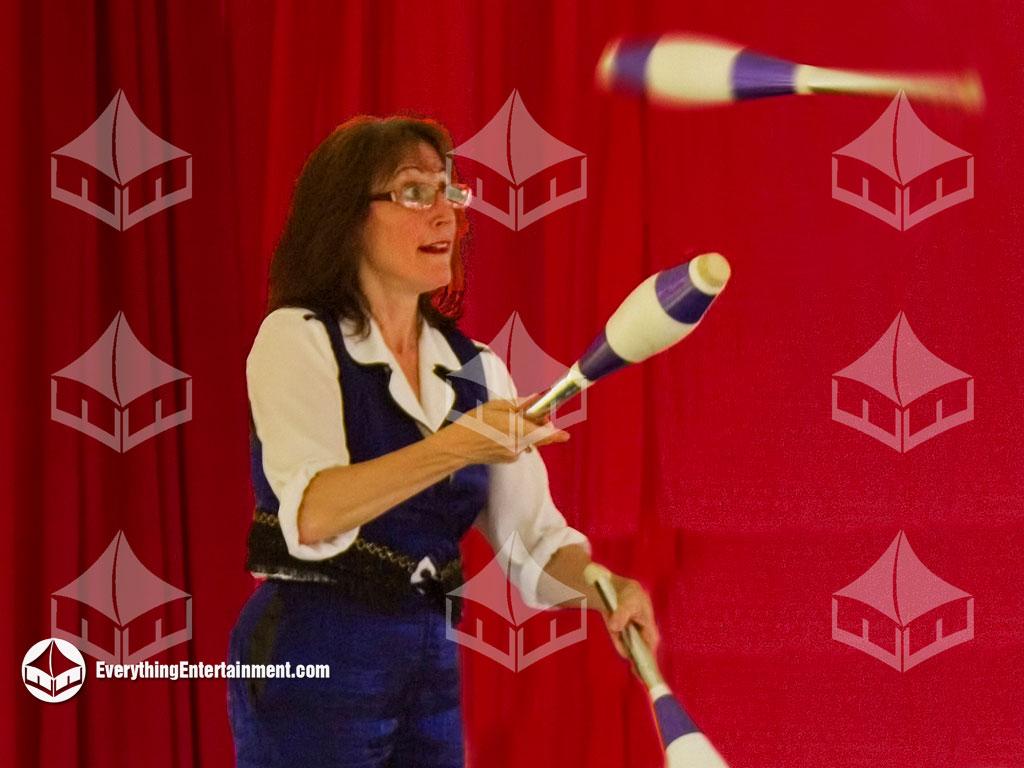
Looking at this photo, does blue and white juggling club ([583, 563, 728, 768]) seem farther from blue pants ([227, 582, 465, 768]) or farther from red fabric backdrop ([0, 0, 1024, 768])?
red fabric backdrop ([0, 0, 1024, 768])

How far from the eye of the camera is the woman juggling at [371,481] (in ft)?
2.81

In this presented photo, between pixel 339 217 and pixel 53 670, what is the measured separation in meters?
0.61

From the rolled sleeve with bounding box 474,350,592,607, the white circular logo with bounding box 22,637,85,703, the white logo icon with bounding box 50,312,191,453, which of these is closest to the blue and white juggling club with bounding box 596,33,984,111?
the rolled sleeve with bounding box 474,350,592,607

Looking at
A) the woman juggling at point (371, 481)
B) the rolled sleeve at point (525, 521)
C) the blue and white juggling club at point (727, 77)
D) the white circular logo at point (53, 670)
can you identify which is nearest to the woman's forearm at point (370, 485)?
the woman juggling at point (371, 481)

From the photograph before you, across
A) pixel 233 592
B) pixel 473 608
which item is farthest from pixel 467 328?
pixel 233 592

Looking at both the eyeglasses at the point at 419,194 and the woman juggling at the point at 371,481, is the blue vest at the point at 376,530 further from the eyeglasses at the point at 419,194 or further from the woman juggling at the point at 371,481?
the eyeglasses at the point at 419,194

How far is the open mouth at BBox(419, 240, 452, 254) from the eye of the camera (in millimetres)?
954

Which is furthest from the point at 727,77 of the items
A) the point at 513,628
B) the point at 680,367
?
the point at 513,628

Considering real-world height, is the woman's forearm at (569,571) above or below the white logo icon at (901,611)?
Result: above

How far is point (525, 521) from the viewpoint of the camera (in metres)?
0.97

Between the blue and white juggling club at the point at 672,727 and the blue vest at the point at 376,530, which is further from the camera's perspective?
the blue vest at the point at 376,530

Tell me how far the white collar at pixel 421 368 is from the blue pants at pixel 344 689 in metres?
0.15

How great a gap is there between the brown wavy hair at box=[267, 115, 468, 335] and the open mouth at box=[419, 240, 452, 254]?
1.7 inches

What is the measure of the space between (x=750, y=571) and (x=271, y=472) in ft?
1.87
